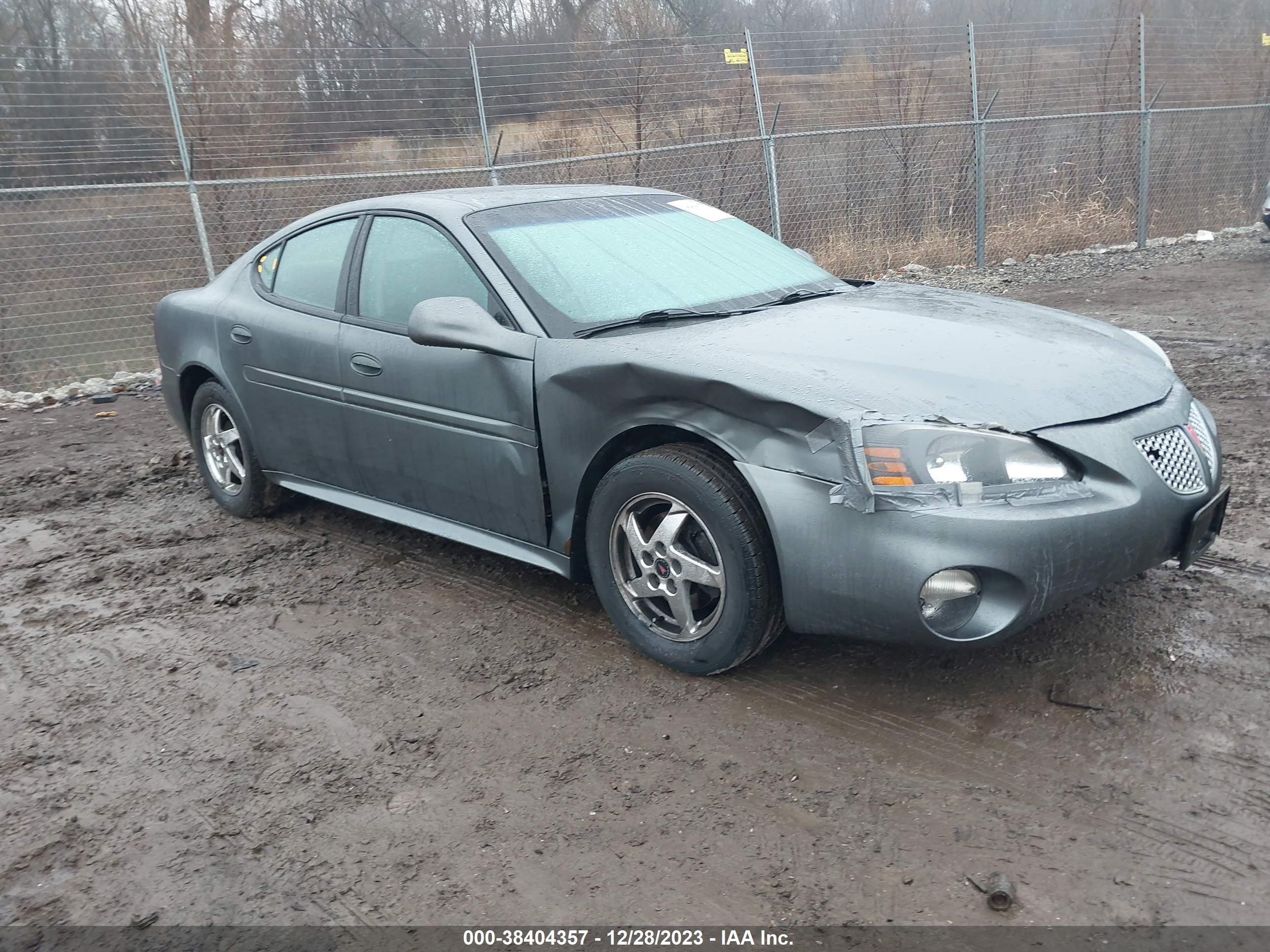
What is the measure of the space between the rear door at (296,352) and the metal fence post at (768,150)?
6.96 m

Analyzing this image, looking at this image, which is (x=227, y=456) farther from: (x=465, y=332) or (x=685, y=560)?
(x=685, y=560)

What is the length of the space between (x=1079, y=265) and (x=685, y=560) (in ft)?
35.4

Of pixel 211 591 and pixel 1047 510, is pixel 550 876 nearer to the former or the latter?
pixel 1047 510

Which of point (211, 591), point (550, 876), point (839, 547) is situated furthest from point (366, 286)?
point (550, 876)

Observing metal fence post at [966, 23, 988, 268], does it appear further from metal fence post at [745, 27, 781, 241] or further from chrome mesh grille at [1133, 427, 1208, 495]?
chrome mesh grille at [1133, 427, 1208, 495]

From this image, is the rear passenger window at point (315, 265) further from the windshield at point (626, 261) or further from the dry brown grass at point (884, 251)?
the dry brown grass at point (884, 251)

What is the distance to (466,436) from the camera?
387 centimetres

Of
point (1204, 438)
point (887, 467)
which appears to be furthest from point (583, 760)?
point (1204, 438)

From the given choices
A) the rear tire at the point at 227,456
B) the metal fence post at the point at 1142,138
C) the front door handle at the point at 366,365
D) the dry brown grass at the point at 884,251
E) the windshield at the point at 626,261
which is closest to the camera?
the windshield at the point at 626,261

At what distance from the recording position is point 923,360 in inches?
128

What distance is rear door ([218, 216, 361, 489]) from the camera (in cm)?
445

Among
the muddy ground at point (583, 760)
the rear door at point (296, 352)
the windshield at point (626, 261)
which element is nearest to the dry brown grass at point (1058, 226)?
the muddy ground at point (583, 760)

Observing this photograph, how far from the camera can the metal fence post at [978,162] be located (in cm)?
1193

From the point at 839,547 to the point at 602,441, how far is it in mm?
906
